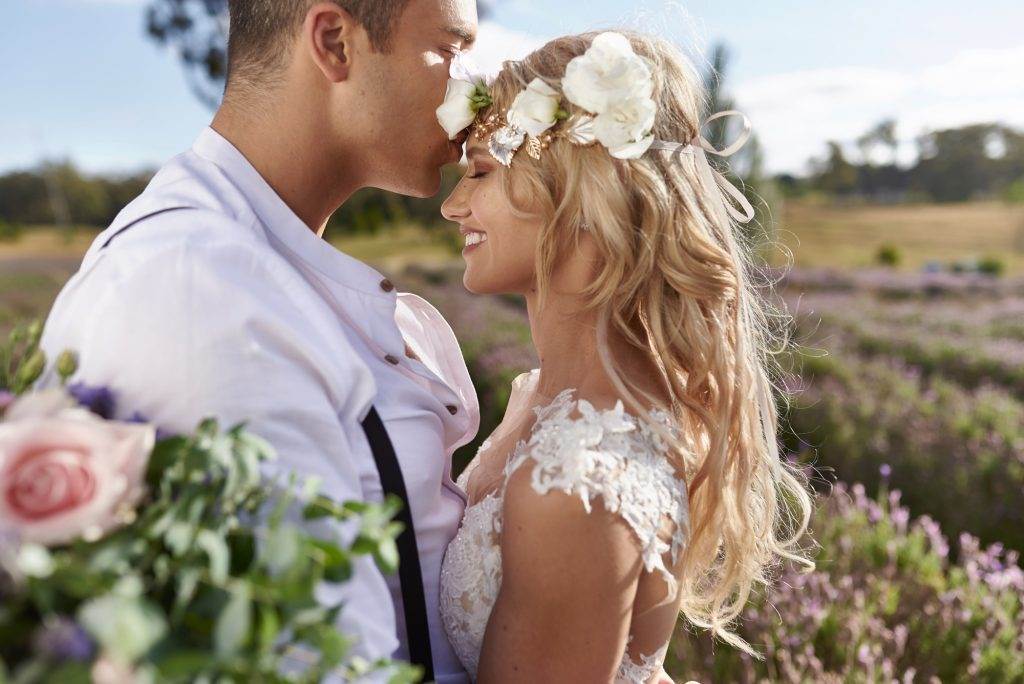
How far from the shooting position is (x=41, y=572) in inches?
44.1

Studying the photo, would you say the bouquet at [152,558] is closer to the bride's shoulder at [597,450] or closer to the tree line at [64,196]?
the bride's shoulder at [597,450]

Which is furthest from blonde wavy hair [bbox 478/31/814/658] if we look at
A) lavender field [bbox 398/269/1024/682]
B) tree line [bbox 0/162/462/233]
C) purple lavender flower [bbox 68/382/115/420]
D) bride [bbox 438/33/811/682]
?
tree line [bbox 0/162/462/233]

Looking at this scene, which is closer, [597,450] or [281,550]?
[281,550]

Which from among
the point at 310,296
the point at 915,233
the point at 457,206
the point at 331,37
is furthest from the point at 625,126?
the point at 915,233

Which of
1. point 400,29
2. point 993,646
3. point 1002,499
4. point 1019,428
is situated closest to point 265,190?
point 400,29

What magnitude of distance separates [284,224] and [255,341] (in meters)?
0.75

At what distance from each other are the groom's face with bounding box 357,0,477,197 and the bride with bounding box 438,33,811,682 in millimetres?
93

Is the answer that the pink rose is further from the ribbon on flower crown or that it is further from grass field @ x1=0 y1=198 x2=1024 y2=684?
grass field @ x1=0 y1=198 x2=1024 y2=684

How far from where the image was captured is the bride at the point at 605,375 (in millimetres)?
2314

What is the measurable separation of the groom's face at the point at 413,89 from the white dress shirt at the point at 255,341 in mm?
517

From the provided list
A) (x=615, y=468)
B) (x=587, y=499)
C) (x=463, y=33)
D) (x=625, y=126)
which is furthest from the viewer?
(x=463, y=33)

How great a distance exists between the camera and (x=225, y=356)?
175cm

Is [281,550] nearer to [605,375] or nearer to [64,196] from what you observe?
[605,375]

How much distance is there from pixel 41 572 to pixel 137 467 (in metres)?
0.25
